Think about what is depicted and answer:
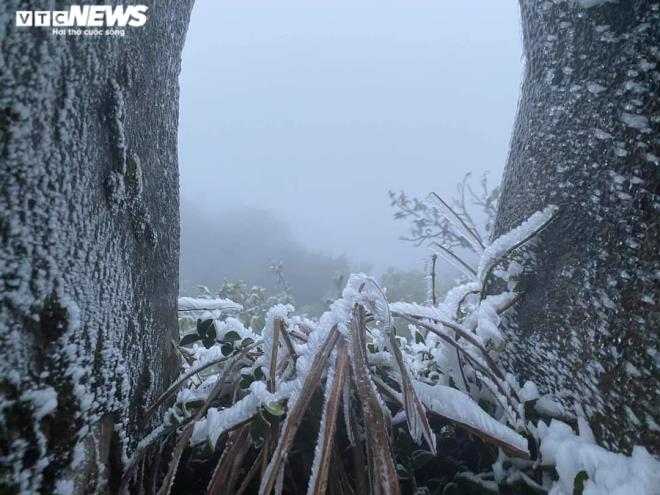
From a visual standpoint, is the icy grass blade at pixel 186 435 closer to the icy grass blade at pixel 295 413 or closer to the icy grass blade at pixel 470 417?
the icy grass blade at pixel 295 413

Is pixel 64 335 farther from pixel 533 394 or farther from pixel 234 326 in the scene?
pixel 533 394

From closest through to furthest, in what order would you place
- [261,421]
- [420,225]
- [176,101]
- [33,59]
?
[33,59] < [261,421] < [176,101] < [420,225]

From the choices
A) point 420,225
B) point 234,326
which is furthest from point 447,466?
point 420,225

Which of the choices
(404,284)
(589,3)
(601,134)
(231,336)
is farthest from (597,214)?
(404,284)

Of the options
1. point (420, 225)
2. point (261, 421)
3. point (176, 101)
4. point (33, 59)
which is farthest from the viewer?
point (420, 225)

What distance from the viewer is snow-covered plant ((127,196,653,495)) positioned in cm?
38

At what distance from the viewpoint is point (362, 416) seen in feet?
1.38

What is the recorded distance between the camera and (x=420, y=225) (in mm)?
3768

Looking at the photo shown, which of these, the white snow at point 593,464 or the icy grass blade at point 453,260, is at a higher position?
the icy grass blade at point 453,260

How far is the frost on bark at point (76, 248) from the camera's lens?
278 millimetres

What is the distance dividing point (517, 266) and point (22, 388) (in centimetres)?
44

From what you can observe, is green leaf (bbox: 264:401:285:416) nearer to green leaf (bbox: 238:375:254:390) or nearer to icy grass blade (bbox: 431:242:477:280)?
green leaf (bbox: 238:375:254:390)

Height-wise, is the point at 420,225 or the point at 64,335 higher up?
the point at 64,335

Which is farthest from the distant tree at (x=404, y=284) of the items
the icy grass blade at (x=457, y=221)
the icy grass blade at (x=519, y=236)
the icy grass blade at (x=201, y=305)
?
the icy grass blade at (x=519, y=236)
